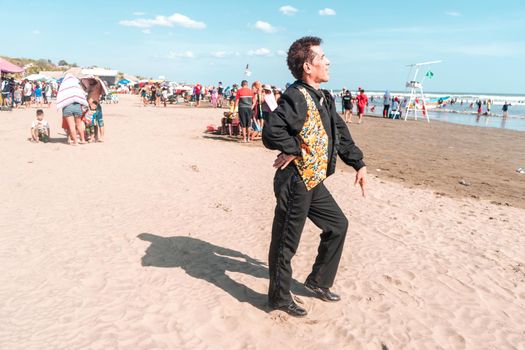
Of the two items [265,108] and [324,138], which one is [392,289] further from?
[265,108]

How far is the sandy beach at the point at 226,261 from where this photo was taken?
10.6 ft

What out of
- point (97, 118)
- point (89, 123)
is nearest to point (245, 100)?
point (97, 118)

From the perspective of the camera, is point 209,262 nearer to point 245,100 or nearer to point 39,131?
point 245,100

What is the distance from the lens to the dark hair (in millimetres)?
3109

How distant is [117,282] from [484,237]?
475 centimetres

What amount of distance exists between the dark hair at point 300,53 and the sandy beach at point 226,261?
6.67 feet

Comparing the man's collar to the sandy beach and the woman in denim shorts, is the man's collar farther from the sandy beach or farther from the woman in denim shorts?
the woman in denim shorts

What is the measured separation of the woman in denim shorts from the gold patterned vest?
30.8ft

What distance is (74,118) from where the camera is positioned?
1128cm

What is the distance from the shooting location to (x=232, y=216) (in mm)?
6102

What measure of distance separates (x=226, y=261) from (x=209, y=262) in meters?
0.19

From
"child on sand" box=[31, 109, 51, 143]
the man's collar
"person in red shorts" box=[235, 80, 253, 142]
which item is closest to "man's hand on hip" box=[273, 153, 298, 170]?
the man's collar

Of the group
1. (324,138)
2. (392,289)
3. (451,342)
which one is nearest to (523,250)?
(392,289)

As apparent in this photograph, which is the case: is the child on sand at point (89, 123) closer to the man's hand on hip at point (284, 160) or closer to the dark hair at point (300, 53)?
the dark hair at point (300, 53)
